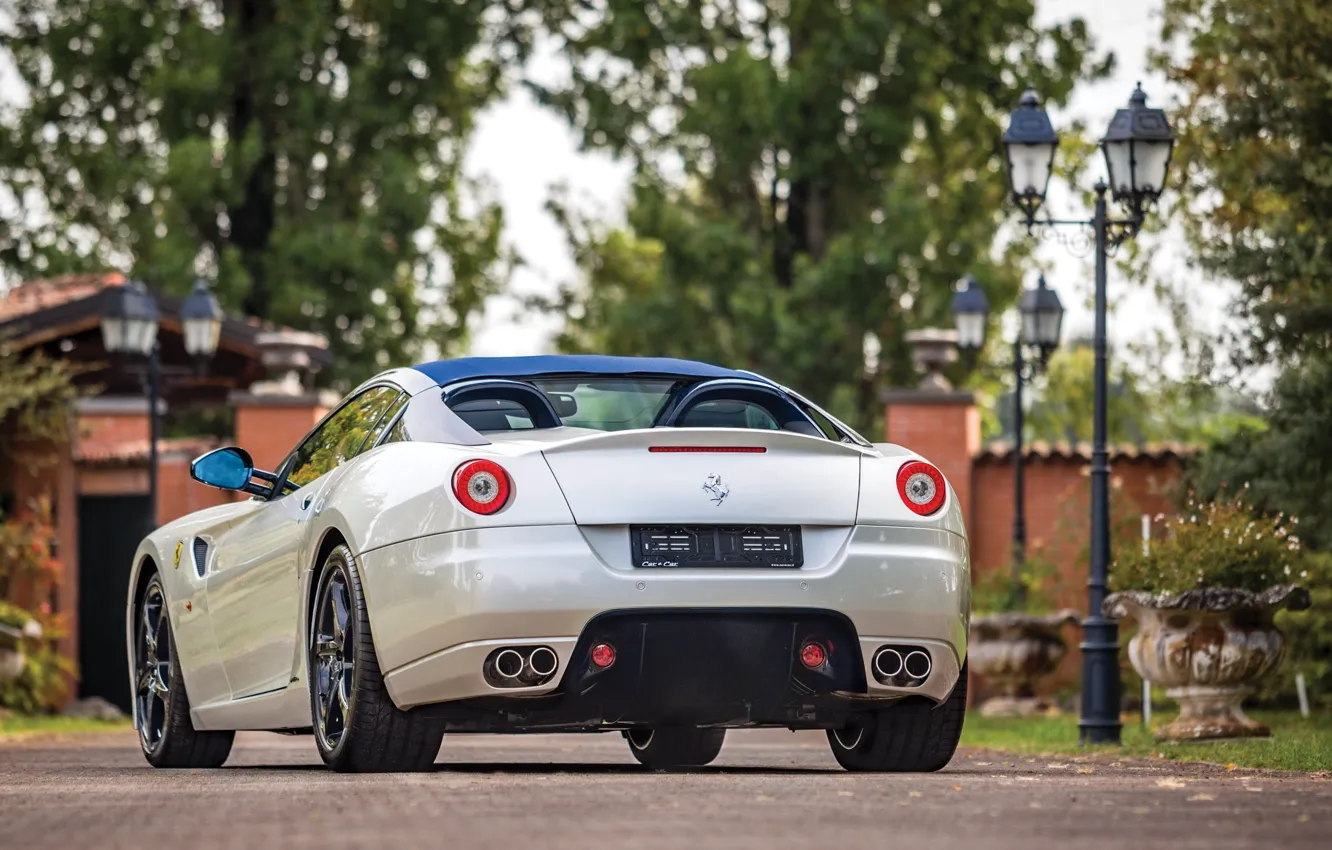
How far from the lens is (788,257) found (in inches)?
1355

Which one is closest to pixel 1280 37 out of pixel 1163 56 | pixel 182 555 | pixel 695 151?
pixel 1163 56

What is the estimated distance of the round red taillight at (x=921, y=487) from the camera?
320 inches

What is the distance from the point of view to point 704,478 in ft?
25.7

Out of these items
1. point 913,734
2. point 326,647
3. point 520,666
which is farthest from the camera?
point 913,734

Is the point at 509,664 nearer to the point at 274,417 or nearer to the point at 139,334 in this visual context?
the point at 139,334

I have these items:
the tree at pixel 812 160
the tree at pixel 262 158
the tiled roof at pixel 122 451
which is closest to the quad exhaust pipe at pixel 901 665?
the tiled roof at pixel 122 451

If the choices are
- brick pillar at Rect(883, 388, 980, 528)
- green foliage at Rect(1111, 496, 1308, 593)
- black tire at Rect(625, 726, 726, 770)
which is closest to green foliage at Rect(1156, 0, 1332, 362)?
green foliage at Rect(1111, 496, 1308, 593)

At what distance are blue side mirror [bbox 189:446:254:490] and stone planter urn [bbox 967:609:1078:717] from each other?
540 inches

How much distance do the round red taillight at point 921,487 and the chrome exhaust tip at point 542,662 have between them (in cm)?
130

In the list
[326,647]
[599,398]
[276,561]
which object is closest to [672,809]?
[326,647]

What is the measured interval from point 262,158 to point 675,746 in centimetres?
2698

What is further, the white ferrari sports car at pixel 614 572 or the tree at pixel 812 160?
the tree at pixel 812 160

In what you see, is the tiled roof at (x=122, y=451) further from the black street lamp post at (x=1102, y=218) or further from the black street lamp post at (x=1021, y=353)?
the black street lamp post at (x=1102, y=218)

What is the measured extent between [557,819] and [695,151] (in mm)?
27937
